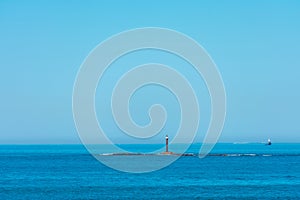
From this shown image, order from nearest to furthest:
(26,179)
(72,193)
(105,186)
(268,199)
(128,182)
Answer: (268,199) → (72,193) → (105,186) → (128,182) → (26,179)

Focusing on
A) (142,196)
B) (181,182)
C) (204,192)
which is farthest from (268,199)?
(181,182)

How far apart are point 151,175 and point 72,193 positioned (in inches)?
1013

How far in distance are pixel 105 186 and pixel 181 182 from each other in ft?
36.0

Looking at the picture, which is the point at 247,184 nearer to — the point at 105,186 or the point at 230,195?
the point at 230,195

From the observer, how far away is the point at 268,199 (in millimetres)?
58938

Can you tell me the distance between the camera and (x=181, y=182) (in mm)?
76188

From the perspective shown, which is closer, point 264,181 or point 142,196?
point 142,196

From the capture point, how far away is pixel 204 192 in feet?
212

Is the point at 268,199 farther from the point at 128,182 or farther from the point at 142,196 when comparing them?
the point at 128,182

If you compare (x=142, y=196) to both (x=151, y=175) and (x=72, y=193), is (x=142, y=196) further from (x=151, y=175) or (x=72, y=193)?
(x=151, y=175)

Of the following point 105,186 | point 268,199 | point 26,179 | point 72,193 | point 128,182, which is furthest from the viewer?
point 26,179

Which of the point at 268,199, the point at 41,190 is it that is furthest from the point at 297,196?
the point at 41,190

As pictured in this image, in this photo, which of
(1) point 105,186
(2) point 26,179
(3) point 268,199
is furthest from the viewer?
(2) point 26,179

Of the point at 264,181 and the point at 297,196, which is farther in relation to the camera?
the point at 264,181
